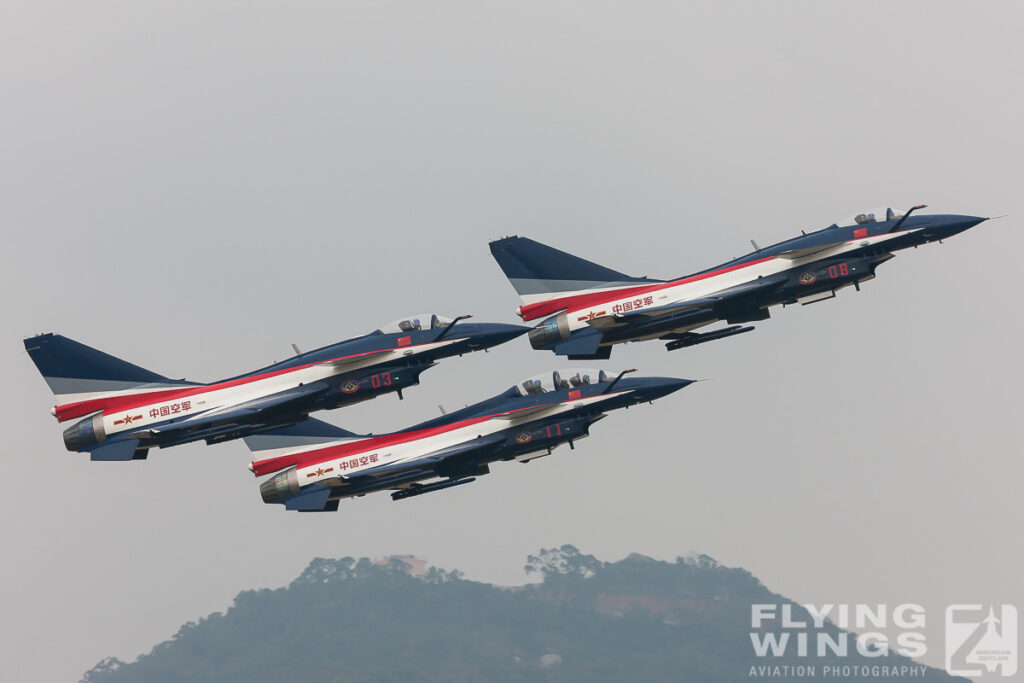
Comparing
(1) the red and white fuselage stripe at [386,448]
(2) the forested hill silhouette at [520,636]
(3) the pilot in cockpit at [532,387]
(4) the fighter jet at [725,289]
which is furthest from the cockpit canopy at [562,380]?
(2) the forested hill silhouette at [520,636]

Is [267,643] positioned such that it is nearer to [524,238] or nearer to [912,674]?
[912,674]

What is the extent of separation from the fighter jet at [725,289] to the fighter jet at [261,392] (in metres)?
2.30

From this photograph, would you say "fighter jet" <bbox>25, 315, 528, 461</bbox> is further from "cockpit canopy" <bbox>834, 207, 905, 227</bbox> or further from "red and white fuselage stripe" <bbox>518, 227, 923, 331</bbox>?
"cockpit canopy" <bbox>834, 207, 905, 227</bbox>

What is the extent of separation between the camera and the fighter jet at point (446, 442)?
47125 mm

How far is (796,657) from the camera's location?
11275 centimetres

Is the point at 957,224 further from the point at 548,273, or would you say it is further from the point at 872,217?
the point at 548,273

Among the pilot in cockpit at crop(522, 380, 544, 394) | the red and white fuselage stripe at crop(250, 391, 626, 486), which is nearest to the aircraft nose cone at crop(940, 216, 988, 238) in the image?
the red and white fuselage stripe at crop(250, 391, 626, 486)

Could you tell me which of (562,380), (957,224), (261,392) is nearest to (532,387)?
(562,380)

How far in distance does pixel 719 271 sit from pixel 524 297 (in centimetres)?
759

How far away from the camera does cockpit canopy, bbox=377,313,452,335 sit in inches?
1914

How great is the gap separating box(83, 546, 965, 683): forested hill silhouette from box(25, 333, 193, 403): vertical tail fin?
61.6 m

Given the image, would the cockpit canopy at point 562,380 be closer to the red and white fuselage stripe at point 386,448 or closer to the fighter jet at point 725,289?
the red and white fuselage stripe at point 386,448

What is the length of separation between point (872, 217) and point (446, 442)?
685 inches

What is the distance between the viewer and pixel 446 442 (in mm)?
48219
